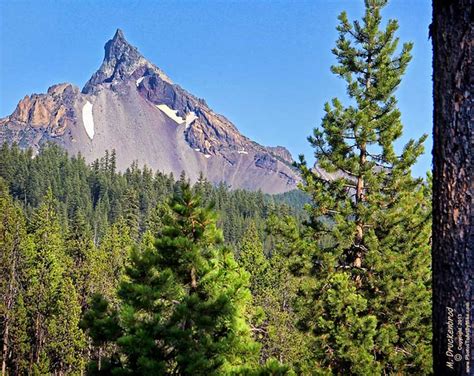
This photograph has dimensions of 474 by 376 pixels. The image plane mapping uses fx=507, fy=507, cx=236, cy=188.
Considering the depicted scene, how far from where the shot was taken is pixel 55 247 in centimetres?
3966

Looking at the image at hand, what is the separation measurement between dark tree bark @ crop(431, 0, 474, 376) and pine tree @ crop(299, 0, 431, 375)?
27.6 feet

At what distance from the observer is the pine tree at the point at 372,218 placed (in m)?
11.1

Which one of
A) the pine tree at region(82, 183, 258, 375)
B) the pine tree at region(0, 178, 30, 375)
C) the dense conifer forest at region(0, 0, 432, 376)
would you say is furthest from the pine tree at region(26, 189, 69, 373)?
the pine tree at region(82, 183, 258, 375)

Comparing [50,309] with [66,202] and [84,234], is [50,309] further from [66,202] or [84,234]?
[66,202]

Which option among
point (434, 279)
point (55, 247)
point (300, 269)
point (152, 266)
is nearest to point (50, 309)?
point (55, 247)

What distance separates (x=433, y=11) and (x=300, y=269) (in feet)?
31.8

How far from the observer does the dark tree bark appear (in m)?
2.39

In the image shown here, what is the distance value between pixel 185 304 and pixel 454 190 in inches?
222

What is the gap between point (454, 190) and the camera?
247 centimetres

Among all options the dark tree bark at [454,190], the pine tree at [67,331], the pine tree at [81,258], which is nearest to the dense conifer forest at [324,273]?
the dark tree bark at [454,190]

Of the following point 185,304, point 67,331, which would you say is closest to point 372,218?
point 185,304

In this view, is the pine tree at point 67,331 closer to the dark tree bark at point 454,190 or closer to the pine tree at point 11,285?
the pine tree at point 11,285

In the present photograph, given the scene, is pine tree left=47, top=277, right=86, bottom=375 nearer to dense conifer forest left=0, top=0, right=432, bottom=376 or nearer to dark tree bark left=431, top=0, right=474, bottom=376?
dense conifer forest left=0, top=0, right=432, bottom=376

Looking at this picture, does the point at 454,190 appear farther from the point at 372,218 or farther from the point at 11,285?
the point at 11,285
